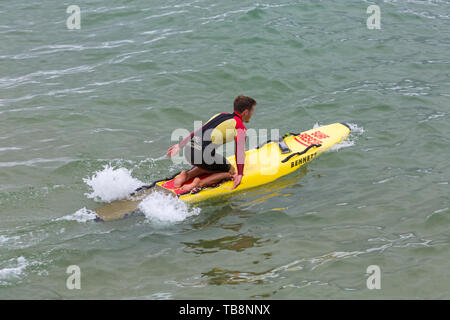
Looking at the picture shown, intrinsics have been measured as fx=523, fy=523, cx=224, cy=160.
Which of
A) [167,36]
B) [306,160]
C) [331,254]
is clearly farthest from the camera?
[167,36]

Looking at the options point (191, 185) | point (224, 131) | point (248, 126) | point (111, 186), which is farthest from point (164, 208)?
point (248, 126)

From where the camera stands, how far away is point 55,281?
5887 millimetres

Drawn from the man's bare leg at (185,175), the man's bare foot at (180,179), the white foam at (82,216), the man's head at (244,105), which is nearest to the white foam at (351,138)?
the man's head at (244,105)

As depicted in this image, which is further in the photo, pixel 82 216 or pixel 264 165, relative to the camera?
pixel 264 165

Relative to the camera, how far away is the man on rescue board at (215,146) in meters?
7.43

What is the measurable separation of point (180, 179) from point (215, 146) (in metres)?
0.78

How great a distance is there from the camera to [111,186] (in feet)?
25.2

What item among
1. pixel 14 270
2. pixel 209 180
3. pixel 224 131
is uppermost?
pixel 224 131

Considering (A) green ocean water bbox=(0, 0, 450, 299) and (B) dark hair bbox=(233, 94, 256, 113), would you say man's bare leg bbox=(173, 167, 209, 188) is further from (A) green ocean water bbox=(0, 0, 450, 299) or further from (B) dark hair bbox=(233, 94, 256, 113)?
(B) dark hair bbox=(233, 94, 256, 113)

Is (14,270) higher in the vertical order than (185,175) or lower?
lower

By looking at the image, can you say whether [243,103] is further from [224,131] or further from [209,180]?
[209,180]
